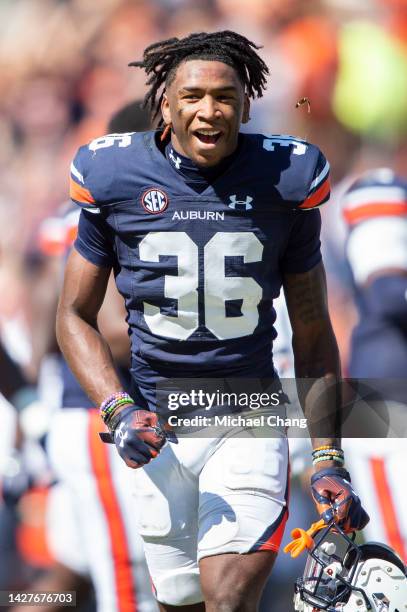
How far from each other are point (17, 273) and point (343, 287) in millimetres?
986

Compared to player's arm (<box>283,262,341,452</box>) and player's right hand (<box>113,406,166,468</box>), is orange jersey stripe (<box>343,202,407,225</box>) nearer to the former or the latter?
player's arm (<box>283,262,341,452</box>)

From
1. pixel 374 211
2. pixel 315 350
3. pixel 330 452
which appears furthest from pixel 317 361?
pixel 374 211

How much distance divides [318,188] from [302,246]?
6.1 inches

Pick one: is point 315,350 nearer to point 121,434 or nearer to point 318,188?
point 318,188

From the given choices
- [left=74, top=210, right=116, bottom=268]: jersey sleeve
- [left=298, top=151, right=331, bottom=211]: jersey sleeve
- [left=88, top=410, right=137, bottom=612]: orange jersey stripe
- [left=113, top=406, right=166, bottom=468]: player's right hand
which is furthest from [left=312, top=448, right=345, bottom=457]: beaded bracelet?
[left=88, top=410, right=137, bottom=612]: orange jersey stripe

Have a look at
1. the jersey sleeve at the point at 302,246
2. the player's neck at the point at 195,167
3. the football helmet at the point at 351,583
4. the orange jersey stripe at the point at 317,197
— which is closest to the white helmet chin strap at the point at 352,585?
the football helmet at the point at 351,583

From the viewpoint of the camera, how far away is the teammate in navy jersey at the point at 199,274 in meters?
2.73

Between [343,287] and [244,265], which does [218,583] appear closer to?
[244,265]

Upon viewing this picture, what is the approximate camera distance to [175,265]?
2809 mm

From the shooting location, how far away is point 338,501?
8.80 feet

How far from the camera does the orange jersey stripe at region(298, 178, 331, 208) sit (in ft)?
9.24

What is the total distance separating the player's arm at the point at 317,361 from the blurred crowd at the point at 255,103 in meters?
0.55

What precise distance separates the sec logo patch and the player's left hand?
2.43 feet

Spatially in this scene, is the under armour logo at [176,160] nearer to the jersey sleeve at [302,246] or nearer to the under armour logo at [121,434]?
the jersey sleeve at [302,246]
